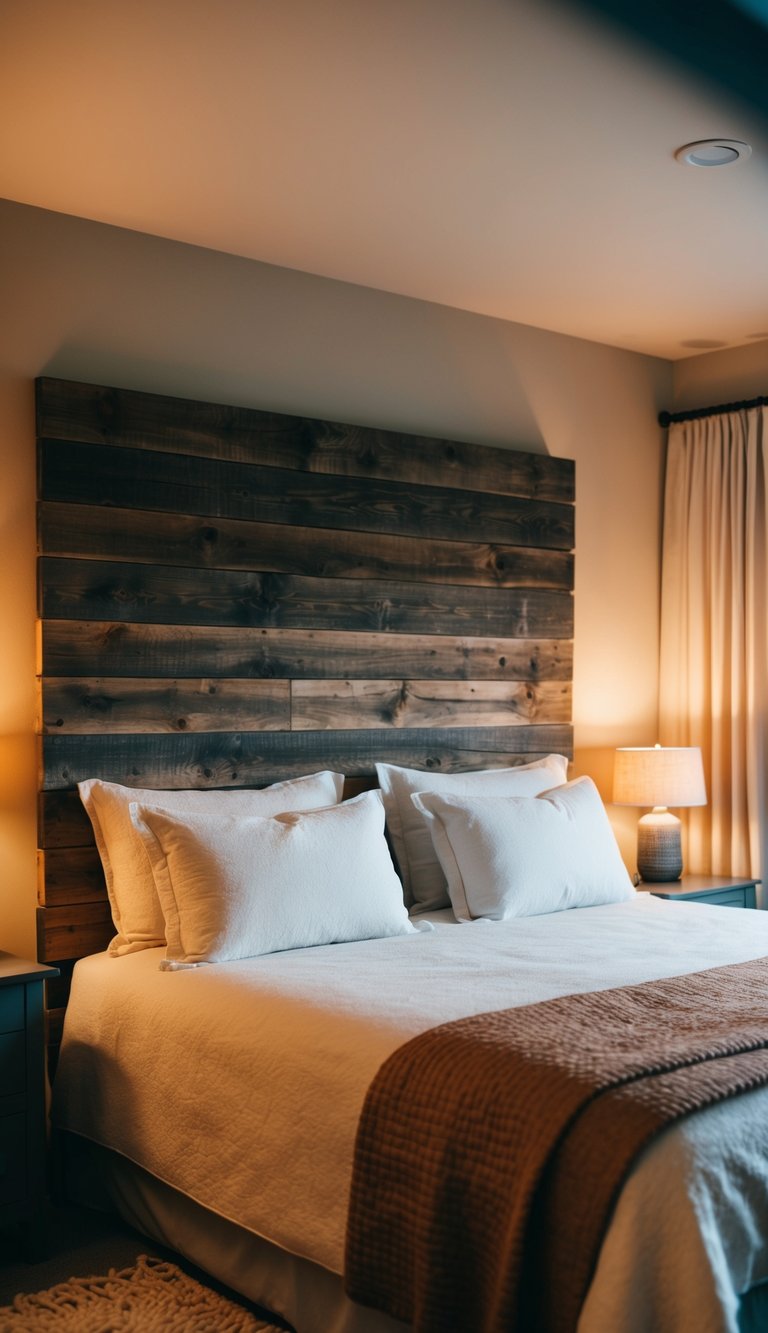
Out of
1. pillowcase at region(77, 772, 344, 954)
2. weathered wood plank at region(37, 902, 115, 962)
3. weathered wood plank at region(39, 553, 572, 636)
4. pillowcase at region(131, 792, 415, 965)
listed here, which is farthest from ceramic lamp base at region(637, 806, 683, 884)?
weathered wood plank at region(37, 902, 115, 962)

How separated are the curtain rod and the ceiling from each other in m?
0.61

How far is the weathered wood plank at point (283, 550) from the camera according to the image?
331 cm

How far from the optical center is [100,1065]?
2.92m

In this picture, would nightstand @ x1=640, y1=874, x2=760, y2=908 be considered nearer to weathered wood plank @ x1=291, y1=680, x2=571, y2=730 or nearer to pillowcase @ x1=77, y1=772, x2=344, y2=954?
weathered wood plank @ x1=291, y1=680, x2=571, y2=730

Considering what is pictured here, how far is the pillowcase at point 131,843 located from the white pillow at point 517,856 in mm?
517

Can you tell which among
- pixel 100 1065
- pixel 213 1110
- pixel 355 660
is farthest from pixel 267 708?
pixel 213 1110

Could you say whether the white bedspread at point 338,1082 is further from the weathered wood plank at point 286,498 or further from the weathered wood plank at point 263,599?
the weathered wood plank at point 286,498

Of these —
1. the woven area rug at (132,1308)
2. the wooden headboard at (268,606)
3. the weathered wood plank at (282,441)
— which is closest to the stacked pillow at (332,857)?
the wooden headboard at (268,606)

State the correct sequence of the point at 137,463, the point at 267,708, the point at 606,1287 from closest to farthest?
the point at 606,1287 → the point at 137,463 → the point at 267,708

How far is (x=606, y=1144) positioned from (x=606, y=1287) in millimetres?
191

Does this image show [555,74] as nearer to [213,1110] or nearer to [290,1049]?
[290,1049]

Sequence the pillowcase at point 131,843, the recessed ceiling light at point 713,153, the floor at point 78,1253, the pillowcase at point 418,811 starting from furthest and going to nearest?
1. the pillowcase at point 418,811
2. the pillowcase at point 131,843
3. the recessed ceiling light at point 713,153
4. the floor at point 78,1253

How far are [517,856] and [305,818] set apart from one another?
0.69 m

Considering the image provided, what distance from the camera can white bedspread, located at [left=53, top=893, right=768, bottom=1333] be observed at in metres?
1.77
